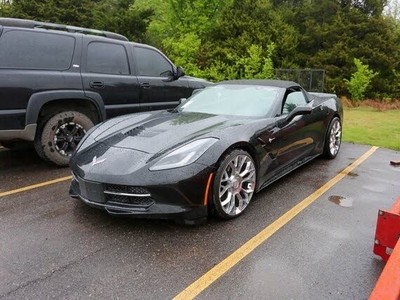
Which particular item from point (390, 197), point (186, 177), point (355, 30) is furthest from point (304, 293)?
point (355, 30)

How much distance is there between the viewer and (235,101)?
4328mm

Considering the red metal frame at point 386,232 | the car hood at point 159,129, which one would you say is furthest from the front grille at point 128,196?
the red metal frame at point 386,232

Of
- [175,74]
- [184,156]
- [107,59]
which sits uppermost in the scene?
[107,59]

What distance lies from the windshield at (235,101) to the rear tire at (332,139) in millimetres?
1603

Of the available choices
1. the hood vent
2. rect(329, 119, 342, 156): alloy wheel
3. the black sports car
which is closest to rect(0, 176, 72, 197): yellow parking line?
the black sports car

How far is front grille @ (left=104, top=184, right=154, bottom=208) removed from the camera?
2887mm

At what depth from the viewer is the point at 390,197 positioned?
4.02m

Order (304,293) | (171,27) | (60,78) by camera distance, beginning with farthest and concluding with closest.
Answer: (171,27) < (60,78) < (304,293)

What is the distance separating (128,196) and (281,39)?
1803 centimetres

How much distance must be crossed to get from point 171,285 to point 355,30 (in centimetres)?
1960

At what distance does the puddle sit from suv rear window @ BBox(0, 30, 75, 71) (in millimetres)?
4066

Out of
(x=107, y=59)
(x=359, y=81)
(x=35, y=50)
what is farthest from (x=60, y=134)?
(x=359, y=81)

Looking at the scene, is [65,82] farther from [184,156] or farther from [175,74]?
[184,156]

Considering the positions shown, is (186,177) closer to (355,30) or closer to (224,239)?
(224,239)
